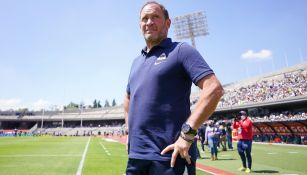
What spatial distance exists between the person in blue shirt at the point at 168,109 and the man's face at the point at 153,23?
0.12 meters

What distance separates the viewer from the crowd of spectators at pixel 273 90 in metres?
44.5

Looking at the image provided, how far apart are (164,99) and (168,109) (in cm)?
10

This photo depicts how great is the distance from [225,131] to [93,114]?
9055cm

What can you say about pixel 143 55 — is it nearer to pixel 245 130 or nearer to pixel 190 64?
pixel 190 64

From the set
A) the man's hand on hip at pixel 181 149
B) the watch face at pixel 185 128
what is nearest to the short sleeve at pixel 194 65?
the watch face at pixel 185 128

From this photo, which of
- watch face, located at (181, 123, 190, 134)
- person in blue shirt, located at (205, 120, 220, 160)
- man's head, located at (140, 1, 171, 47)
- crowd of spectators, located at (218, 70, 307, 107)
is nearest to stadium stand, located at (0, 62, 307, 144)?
crowd of spectators, located at (218, 70, 307, 107)

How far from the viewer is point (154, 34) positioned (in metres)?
3.16

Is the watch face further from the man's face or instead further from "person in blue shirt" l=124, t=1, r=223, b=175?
the man's face

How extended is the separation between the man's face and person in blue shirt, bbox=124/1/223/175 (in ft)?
0.38

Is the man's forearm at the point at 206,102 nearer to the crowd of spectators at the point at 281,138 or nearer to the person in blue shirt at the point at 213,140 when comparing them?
the person in blue shirt at the point at 213,140

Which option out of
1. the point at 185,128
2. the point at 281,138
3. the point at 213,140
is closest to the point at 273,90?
the point at 281,138

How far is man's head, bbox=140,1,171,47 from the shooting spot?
3162 millimetres

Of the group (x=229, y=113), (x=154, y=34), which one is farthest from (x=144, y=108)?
(x=229, y=113)

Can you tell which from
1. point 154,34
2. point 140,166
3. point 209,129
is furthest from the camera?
point 209,129
